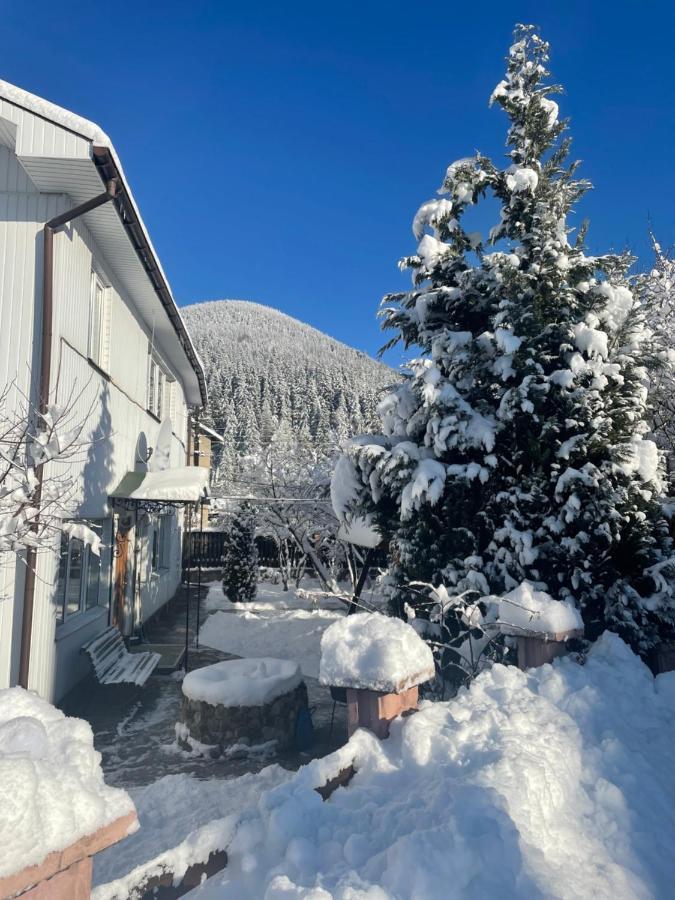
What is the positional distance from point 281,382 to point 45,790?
294 feet

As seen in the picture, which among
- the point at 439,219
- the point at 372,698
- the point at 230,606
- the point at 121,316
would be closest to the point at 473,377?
the point at 439,219

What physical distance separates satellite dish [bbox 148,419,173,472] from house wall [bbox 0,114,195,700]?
1.73 metres

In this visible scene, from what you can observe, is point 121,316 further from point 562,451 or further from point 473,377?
point 562,451

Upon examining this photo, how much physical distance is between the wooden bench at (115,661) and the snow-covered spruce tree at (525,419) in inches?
157

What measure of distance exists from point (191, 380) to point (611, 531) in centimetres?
Answer: 1444

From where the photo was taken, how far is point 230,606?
17.1m

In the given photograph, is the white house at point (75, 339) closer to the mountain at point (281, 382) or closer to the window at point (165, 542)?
the window at point (165, 542)

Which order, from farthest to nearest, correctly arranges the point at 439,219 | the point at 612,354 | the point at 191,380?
1. the point at 191,380
2. the point at 439,219
3. the point at 612,354

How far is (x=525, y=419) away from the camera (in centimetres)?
685

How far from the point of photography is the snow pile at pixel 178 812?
13.2 ft

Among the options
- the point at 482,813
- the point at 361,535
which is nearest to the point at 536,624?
the point at 482,813

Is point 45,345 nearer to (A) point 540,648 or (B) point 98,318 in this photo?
(B) point 98,318

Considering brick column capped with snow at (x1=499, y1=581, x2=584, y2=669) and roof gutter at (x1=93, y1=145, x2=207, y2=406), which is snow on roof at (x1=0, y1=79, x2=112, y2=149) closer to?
roof gutter at (x1=93, y1=145, x2=207, y2=406)

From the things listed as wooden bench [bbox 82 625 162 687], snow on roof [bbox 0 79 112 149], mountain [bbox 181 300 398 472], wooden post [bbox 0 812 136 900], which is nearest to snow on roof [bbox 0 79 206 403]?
snow on roof [bbox 0 79 112 149]
